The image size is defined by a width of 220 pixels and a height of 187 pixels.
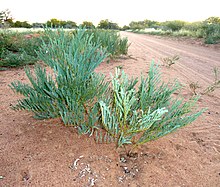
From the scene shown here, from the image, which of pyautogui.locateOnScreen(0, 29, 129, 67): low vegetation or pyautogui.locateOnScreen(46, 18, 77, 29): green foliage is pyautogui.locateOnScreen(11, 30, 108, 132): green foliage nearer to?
pyautogui.locateOnScreen(46, 18, 77, 29): green foliage

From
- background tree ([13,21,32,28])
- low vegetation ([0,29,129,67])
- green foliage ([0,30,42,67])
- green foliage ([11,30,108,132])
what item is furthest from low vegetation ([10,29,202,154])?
background tree ([13,21,32,28])

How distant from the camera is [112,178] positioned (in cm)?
182

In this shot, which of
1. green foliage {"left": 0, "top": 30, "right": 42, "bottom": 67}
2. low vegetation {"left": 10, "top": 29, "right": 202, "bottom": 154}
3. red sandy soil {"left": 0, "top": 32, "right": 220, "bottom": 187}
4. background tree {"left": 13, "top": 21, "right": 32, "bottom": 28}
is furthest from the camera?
background tree {"left": 13, "top": 21, "right": 32, "bottom": 28}

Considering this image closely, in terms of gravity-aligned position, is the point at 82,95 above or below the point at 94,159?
above

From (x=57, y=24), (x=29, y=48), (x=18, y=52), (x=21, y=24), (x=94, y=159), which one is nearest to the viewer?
(x=94, y=159)

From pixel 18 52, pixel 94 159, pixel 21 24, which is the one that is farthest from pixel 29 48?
pixel 21 24

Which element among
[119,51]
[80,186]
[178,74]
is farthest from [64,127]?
[119,51]

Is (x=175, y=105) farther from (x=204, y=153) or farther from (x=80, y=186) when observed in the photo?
(x=80, y=186)

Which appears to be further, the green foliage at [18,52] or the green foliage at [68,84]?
the green foliage at [18,52]

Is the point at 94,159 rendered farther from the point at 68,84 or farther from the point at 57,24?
the point at 57,24

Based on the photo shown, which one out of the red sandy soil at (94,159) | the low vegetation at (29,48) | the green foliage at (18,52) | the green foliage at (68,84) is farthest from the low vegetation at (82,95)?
the green foliage at (18,52)

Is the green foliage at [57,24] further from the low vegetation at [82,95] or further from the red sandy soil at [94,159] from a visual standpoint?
the red sandy soil at [94,159]

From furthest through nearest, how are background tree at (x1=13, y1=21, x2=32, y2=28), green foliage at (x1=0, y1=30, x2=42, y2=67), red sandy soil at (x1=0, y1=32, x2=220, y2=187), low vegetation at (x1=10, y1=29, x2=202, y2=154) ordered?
background tree at (x1=13, y1=21, x2=32, y2=28) < green foliage at (x1=0, y1=30, x2=42, y2=67) < low vegetation at (x1=10, y1=29, x2=202, y2=154) < red sandy soil at (x1=0, y1=32, x2=220, y2=187)

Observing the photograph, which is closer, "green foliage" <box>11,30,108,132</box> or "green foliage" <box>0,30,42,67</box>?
"green foliage" <box>11,30,108,132</box>
